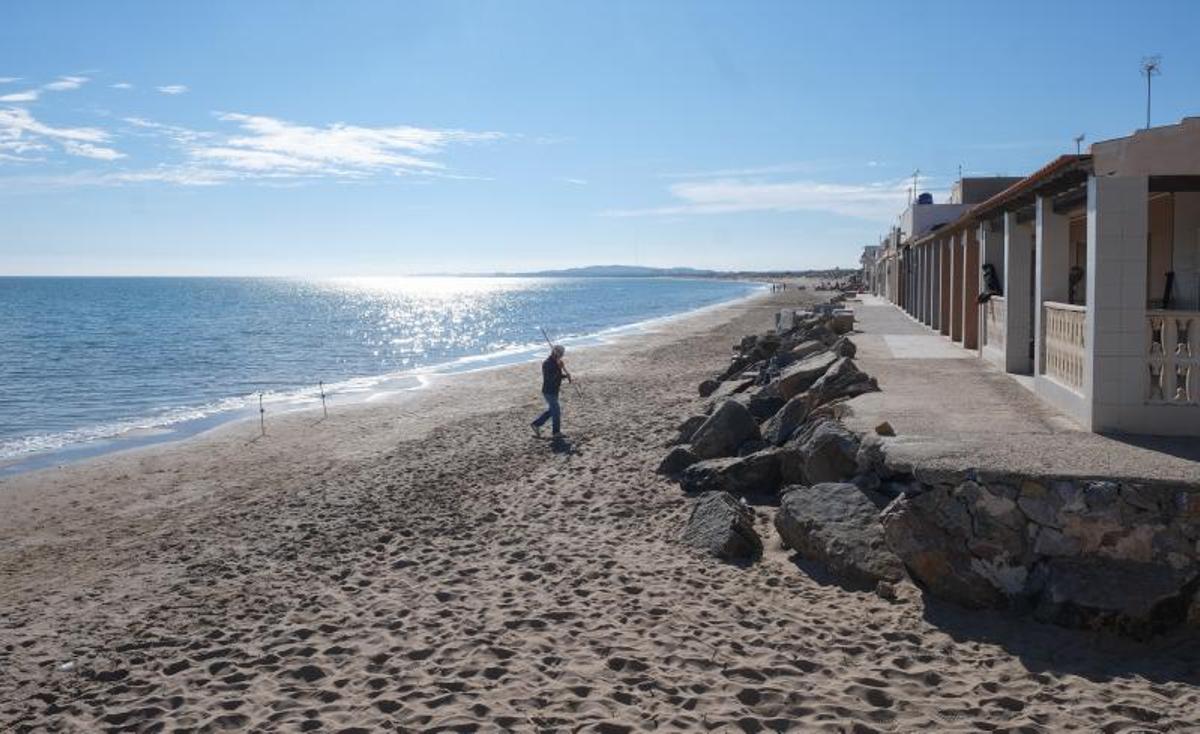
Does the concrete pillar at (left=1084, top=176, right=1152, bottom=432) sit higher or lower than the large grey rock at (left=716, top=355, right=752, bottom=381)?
higher

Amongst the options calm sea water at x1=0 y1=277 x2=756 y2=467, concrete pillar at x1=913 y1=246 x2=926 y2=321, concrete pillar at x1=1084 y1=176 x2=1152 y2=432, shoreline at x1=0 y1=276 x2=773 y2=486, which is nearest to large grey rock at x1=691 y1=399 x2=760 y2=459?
concrete pillar at x1=1084 y1=176 x2=1152 y2=432

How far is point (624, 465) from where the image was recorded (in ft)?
38.2

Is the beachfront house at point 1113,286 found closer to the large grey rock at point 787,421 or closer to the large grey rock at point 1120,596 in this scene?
the large grey rock at point 1120,596

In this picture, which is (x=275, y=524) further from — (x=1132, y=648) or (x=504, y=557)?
(x=1132, y=648)

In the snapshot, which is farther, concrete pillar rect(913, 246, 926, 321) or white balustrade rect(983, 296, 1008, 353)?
concrete pillar rect(913, 246, 926, 321)

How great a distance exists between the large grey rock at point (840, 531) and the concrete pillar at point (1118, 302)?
84.1 inches

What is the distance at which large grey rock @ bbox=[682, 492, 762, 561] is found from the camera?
7.70 meters

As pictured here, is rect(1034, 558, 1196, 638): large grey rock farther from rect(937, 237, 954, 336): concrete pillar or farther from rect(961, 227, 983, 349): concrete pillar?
rect(937, 237, 954, 336): concrete pillar

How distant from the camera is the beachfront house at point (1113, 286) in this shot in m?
7.40

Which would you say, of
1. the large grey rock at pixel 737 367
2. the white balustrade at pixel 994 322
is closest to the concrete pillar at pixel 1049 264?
the white balustrade at pixel 994 322

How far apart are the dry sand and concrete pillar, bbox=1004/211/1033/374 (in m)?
5.23

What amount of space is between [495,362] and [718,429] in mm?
24141

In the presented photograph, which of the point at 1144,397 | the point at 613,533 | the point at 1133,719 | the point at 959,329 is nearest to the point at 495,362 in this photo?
the point at 959,329

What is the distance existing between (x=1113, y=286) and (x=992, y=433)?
1.51 m
